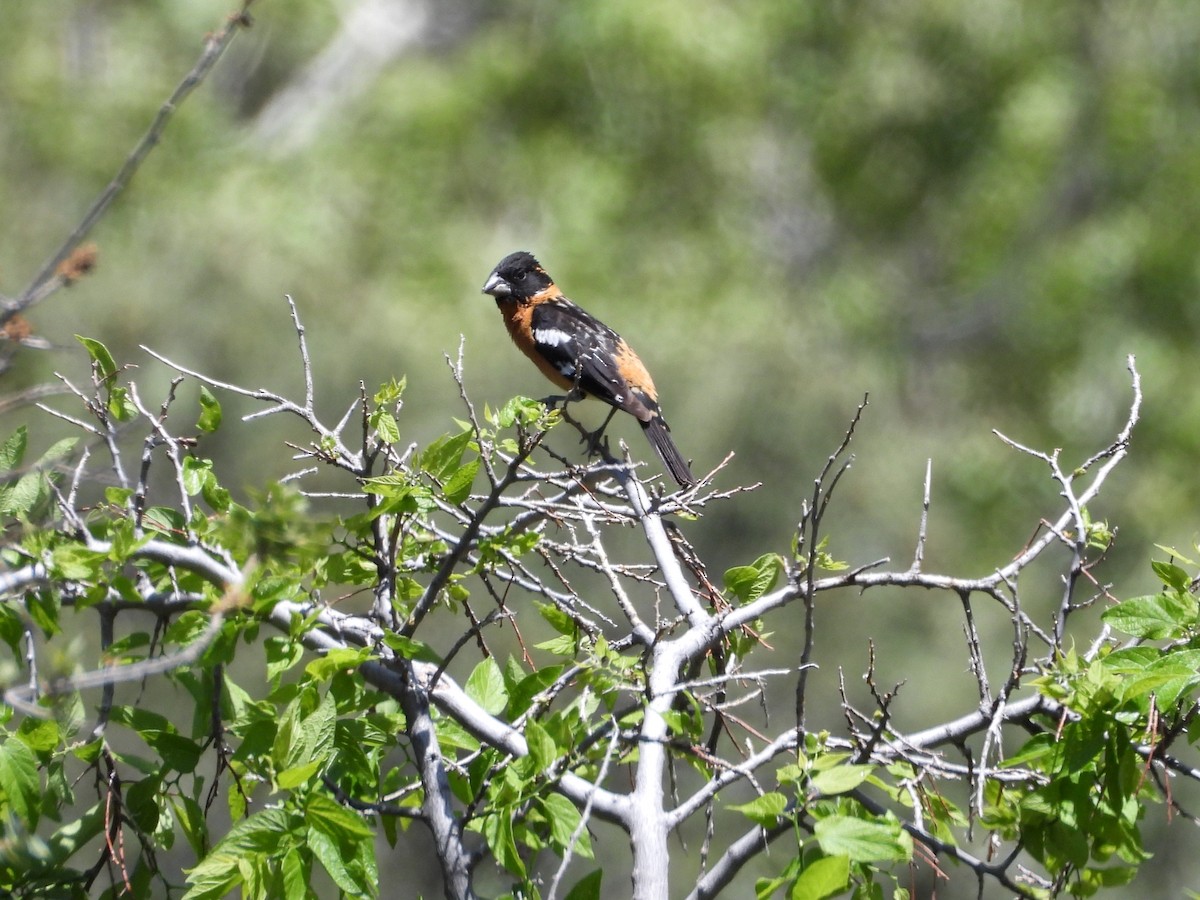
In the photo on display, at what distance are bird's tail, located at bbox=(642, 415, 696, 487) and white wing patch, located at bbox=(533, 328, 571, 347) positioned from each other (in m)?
0.52

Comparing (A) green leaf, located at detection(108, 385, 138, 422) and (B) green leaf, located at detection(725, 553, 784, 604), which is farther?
(A) green leaf, located at detection(108, 385, 138, 422)

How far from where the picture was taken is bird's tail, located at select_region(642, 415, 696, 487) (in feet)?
17.0

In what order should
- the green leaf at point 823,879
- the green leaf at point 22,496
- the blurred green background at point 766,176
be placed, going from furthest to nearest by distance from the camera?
the blurred green background at point 766,176, the green leaf at point 22,496, the green leaf at point 823,879

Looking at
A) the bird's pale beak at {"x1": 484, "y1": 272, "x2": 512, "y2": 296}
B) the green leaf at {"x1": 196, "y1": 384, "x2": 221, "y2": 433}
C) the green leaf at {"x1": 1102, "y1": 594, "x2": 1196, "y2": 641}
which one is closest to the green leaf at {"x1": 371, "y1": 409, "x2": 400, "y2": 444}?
the green leaf at {"x1": 196, "y1": 384, "x2": 221, "y2": 433}

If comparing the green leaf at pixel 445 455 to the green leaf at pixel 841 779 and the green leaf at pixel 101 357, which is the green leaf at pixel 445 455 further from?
the green leaf at pixel 841 779

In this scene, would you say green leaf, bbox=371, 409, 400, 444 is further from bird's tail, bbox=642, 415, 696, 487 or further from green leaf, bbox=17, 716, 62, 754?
bird's tail, bbox=642, 415, 696, 487

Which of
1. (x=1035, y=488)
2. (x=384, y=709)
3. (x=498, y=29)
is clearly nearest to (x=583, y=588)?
(x=1035, y=488)

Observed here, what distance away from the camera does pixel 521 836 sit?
7.66 feet

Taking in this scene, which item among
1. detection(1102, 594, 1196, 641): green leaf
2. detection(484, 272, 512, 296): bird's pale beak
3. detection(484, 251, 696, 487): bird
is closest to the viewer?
detection(1102, 594, 1196, 641): green leaf

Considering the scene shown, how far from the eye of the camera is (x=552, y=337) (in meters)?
5.86

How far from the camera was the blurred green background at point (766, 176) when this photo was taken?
16.0 meters

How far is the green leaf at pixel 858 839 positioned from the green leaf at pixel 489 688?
711mm

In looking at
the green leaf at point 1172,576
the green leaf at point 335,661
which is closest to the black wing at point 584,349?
the green leaf at point 335,661

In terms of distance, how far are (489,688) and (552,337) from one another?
3.45 metres
